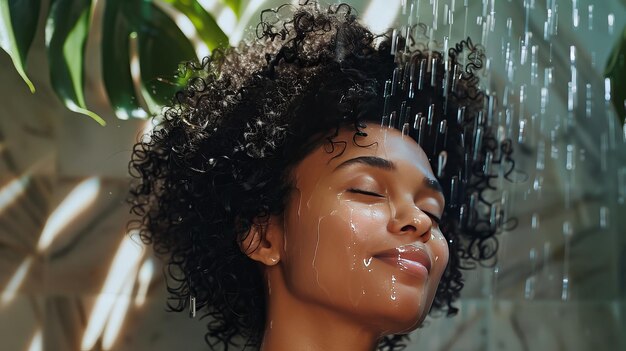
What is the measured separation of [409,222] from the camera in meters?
1.25

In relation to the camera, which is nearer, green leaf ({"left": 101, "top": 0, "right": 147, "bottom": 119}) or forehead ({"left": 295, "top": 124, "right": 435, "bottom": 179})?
forehead ({"left": 295, "top": 124, "right": 435, "bottom": 179})

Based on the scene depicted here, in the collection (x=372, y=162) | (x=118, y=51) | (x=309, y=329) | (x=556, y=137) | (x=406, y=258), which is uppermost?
(x=556, y=137)

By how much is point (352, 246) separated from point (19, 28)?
830 millimetres

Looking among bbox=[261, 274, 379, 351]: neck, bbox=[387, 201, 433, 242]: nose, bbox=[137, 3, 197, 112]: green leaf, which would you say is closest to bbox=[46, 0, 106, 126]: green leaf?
bbox=[137, 3, 197, 112]: green leaf

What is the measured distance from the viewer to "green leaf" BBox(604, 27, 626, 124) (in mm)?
1756

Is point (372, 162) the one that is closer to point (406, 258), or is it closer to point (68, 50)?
point (406, 258)

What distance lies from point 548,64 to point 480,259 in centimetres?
55

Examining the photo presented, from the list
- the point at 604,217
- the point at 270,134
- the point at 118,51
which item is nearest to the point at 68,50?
the point at 118,51

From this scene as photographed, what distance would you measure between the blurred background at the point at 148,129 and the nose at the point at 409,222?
0.58 m

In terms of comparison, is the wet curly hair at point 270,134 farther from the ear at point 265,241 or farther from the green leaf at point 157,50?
the green leaf at point 157,50

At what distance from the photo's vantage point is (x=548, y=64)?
1954mm

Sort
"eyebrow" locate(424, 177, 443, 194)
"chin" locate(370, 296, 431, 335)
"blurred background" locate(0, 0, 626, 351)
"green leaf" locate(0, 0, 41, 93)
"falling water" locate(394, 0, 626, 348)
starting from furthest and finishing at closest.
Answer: "falling water" locate(394, 0, 626, 348) < "blurred background" locate(0, 0, 626, 351) < "green leaf" locate(0, 0, 41, 93) < "eyebrow" locate(424, 177, 443, 194) < "chin" locate(370, 296, 431, 335)

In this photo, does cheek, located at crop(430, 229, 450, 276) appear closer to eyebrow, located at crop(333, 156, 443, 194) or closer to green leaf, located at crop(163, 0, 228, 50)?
eyebrow, located at crop(333, 156, 443, 194)

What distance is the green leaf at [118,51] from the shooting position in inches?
65.9
